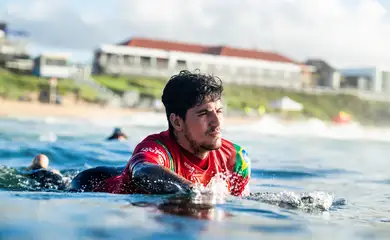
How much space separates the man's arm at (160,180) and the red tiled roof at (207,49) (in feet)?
221

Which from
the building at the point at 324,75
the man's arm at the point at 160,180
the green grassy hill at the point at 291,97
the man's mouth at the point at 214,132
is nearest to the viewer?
the man's arm at the point at 160,180

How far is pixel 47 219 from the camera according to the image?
311 cm

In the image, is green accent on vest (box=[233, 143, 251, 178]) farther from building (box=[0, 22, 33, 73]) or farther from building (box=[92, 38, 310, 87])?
building (box=[92, 38, 310, 87])

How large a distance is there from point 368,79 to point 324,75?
754cm

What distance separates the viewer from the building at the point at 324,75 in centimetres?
8406

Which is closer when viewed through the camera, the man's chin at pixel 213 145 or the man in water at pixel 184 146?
the man in water at pixel 184 146

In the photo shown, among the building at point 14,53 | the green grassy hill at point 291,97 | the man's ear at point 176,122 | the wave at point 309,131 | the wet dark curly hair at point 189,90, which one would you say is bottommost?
the wave at point 309,131

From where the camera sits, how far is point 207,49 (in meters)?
76.4

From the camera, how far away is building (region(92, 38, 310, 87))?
66688 mm

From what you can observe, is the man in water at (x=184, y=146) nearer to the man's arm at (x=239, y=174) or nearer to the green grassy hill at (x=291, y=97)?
the man's arm at (x=239, y=174)

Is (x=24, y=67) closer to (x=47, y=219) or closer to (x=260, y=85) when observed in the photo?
(x=260, y=85)

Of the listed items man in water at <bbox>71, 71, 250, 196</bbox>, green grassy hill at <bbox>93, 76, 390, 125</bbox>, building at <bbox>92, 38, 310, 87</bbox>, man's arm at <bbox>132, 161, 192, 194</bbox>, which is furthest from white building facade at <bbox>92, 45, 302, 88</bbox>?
man's arm at <bbox>132, 161, 192, 194</bbox>

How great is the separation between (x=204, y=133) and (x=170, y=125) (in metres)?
0.30

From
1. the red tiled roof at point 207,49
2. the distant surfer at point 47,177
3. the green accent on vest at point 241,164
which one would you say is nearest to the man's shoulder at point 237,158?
the green accent on vest at point 241,164
